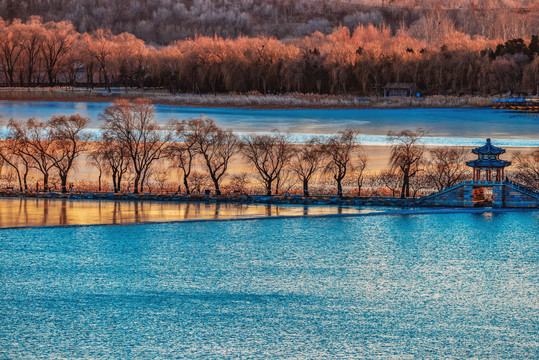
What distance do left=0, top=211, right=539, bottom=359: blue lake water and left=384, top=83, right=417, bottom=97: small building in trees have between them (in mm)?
46391

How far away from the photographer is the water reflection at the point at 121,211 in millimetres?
32416

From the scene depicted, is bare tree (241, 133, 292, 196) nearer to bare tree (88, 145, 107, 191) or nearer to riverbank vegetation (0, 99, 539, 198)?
riverbank vegetation (0, 99, 539, 198)

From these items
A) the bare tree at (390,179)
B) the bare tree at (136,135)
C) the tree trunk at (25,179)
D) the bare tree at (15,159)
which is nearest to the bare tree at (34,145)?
the bare tree at (15,159)

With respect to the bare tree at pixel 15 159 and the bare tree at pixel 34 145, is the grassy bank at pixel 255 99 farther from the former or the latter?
the bare tree at pixel 15 159

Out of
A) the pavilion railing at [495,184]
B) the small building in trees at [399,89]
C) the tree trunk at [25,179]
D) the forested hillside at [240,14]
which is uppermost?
the forested hillside at [240,14]

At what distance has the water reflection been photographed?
106 feet

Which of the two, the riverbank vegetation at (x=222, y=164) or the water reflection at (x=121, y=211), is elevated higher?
the riverbank vegetation at (x=222, y=164)

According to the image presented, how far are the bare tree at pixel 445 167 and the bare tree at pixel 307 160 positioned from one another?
5096mm

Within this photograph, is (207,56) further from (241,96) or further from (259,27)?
(259,27)

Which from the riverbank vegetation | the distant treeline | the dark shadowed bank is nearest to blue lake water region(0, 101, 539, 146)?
the riverbank vegetation

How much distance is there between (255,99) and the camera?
7175 centimetres

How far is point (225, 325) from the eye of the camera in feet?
60.3

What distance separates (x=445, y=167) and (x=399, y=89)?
124 feet

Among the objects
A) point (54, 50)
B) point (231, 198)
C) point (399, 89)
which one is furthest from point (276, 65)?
point (231, 198)
